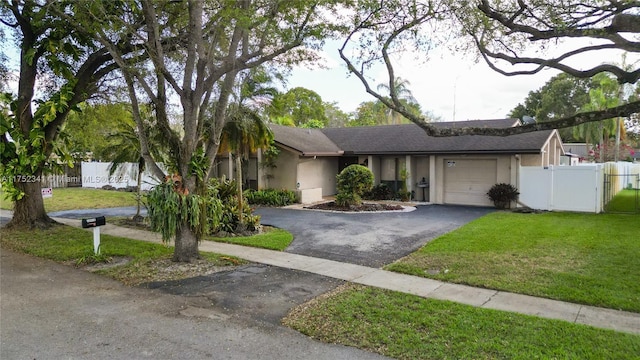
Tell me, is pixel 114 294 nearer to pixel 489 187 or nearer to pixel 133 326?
pixel 133 326

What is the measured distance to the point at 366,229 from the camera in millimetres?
12773

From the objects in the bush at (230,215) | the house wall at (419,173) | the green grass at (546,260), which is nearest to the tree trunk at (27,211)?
the bush at (230,215)

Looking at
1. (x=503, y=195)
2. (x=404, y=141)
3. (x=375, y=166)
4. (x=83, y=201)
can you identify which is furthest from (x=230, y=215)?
(x=83, y=201)

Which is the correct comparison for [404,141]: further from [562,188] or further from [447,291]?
[447,291]

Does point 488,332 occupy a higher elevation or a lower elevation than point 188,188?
lower

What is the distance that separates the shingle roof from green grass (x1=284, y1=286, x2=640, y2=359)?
14.5m

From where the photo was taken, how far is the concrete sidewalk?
5497 millimetres

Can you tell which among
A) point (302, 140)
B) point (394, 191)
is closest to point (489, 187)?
point (394, 191)

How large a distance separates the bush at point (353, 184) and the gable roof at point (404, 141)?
3.15 metres

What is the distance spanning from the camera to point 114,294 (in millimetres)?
6684

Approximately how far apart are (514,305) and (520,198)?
12623mm

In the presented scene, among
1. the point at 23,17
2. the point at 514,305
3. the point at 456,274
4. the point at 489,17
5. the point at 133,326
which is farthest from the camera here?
the point at 23,17

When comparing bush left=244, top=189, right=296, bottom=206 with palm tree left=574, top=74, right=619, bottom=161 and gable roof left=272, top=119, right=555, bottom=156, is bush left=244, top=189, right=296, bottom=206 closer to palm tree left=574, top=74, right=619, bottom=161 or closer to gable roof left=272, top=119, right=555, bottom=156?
gable roof left=272, top=119, right=555, bottom=156

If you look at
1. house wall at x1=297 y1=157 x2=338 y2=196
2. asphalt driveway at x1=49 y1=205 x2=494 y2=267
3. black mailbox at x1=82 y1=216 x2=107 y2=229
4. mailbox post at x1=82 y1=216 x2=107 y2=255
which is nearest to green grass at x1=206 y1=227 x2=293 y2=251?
asphalt driveway at x1=49 y1=205 x2=494 y2=267
